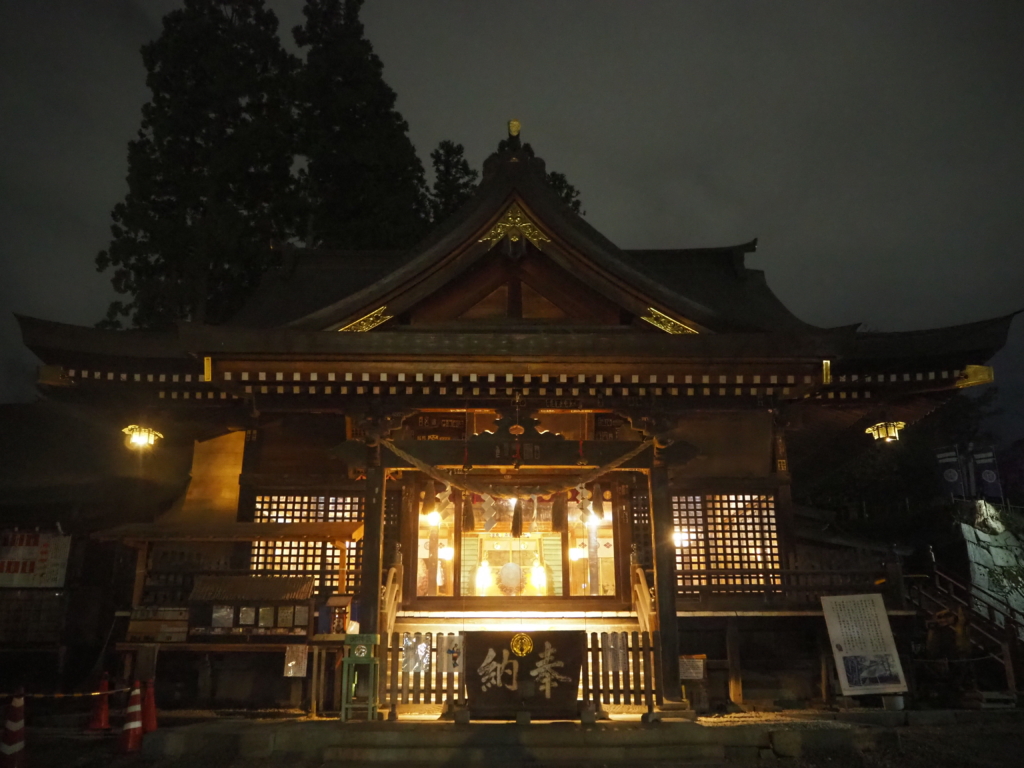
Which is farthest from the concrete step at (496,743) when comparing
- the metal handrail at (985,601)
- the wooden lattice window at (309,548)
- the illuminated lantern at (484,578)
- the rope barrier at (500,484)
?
the illuminated lantern at (484,578)

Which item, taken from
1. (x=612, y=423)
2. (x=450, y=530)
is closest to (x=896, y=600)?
(x=612, y=423)

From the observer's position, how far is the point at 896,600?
13.6 m

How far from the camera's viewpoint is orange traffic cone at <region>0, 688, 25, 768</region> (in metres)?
8.66

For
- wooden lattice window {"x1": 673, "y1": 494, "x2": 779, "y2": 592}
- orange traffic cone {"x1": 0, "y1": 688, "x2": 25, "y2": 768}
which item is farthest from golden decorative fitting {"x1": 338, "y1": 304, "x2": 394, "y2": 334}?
wooden lattice window {"x1": 673, "y1": 494, "x2": 779, "y2": 592}

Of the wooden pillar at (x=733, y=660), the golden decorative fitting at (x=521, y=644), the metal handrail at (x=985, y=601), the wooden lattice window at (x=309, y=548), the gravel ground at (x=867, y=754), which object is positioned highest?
the wooden lattice window at (x=309, y=548)

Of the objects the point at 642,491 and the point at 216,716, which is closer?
the point at 216,716

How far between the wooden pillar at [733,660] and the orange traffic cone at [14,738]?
442 inches

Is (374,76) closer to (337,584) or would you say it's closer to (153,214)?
(153,214)

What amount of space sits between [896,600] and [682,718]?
5.86m

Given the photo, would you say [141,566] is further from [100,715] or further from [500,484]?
[500,484]

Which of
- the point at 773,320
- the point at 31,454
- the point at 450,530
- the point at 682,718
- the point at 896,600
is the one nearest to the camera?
the point at 682,718

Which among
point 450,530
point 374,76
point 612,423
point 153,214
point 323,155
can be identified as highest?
point 374,76

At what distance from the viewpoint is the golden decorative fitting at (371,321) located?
13086mm

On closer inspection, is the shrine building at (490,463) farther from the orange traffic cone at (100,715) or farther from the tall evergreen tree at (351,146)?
the tall evergreen tree at (351,146)
